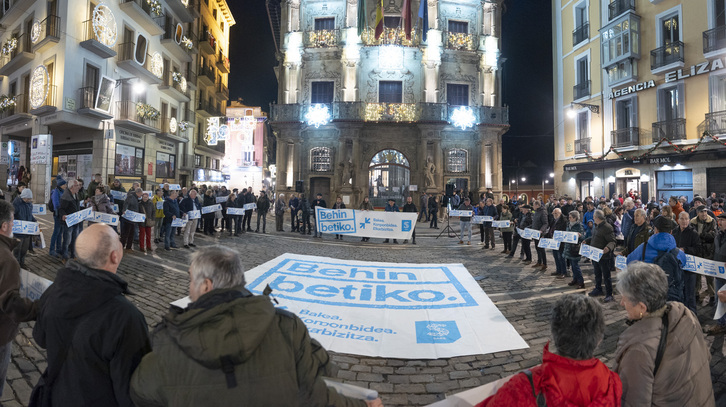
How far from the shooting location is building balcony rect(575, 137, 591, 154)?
2408 cm

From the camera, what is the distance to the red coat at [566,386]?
1.90m

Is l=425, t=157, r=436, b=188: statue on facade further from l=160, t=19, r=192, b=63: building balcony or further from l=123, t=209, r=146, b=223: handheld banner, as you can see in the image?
l=160, t=19, r=192, b=63: building balcony

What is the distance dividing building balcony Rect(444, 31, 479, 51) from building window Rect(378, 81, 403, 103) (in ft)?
15.9

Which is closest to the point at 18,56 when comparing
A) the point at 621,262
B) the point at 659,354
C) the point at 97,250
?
the point at 97,250

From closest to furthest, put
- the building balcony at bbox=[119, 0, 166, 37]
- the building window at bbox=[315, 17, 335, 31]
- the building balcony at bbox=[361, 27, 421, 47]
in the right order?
the building balcony at bbox=[119, 0, 166, 37] < the building balcony at bbox=[361, 27, 421, 47] < the building window at bbox=[315, 17, 335, 31]

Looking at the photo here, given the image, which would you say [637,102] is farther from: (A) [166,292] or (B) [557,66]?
(A) [166,292]

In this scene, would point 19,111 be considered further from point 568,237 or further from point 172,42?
point 568,237

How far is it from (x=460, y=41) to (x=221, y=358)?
3003cm

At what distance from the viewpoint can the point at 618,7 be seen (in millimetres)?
22000

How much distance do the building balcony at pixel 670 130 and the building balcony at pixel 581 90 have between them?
5.35 meters

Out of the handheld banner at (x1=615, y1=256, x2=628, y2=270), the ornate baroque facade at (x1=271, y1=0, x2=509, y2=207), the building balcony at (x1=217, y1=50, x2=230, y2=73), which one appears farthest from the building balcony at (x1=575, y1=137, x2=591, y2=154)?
the building balcony at (x1=217, y1=50, x2=230, y2=73)

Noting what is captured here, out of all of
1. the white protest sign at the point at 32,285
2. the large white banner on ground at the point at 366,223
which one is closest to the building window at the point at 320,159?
the large white banner on ground at the point at 366,223

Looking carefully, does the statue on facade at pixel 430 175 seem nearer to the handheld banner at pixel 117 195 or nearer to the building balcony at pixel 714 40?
the building balcony at pixel 714 40

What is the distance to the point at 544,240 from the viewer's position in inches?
363
